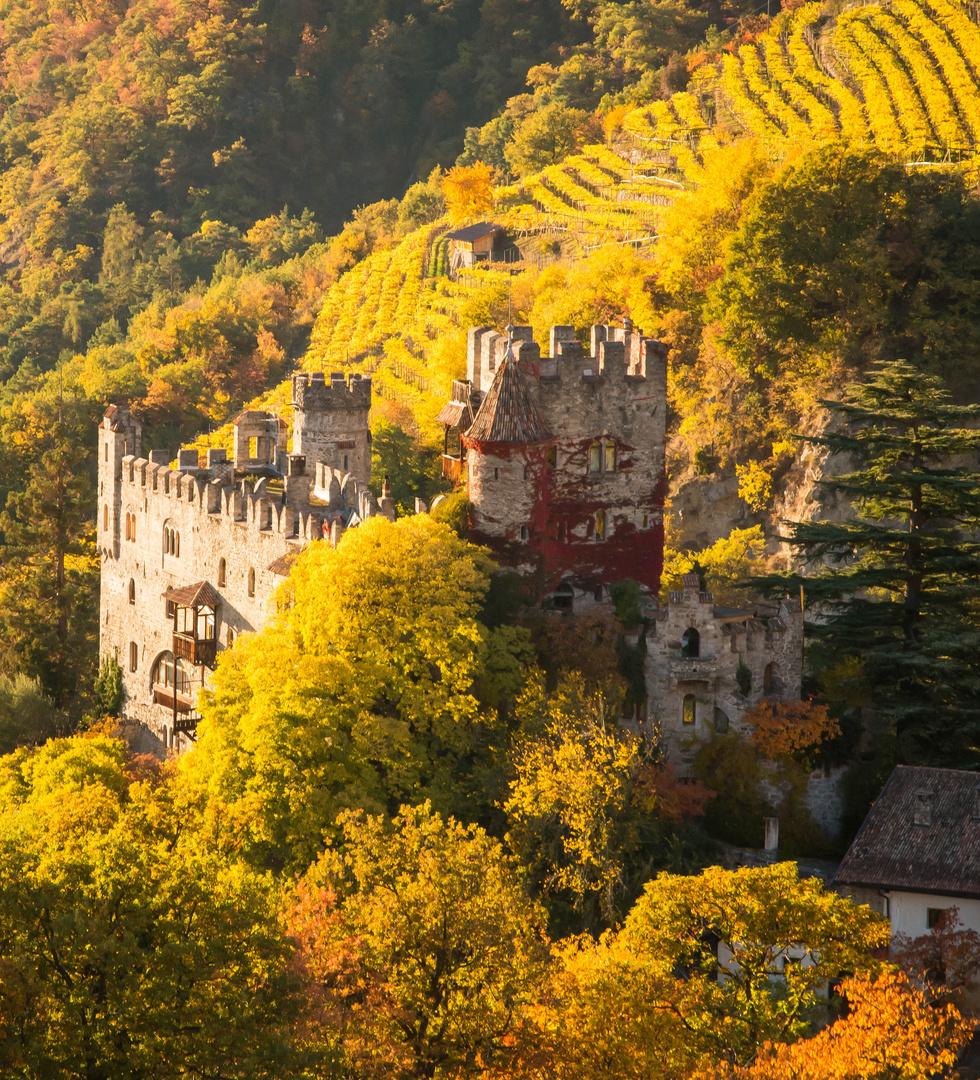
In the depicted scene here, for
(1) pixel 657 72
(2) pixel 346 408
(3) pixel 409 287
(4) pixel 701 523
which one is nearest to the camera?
(2) pixel 346 408

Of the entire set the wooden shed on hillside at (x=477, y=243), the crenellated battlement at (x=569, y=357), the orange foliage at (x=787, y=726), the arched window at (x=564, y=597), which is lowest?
the orange foliage at (x=787, y=726)

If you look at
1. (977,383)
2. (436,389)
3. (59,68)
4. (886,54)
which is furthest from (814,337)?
(59,68)

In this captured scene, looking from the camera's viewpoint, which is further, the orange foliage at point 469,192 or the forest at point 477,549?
the orange foliage at point 469,192

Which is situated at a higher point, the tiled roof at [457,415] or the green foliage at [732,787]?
the tiled roof at [457,415]

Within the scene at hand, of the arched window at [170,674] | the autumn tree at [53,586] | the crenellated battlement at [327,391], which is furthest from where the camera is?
the autumn tree at [53,586]

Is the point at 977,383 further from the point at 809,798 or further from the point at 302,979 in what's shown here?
the point at 302,979

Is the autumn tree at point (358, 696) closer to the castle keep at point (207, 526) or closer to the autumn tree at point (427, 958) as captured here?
the castle keep at point (207, 526)

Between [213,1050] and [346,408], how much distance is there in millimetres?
37006

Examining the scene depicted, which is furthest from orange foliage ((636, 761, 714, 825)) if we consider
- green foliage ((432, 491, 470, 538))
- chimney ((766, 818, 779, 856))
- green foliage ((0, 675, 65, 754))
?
green foliage ((0, 675, 65, 754))

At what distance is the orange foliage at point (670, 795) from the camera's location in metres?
52.6

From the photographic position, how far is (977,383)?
74.8 meters

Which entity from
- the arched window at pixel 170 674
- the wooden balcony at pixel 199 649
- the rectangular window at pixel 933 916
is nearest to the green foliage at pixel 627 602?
the rectangular window at pixel 933 916

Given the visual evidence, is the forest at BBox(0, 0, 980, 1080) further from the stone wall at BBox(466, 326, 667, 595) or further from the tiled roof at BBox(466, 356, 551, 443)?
the tiled roof at BBox(466, 356, 551, 443)

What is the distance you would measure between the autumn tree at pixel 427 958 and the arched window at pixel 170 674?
27.3m
